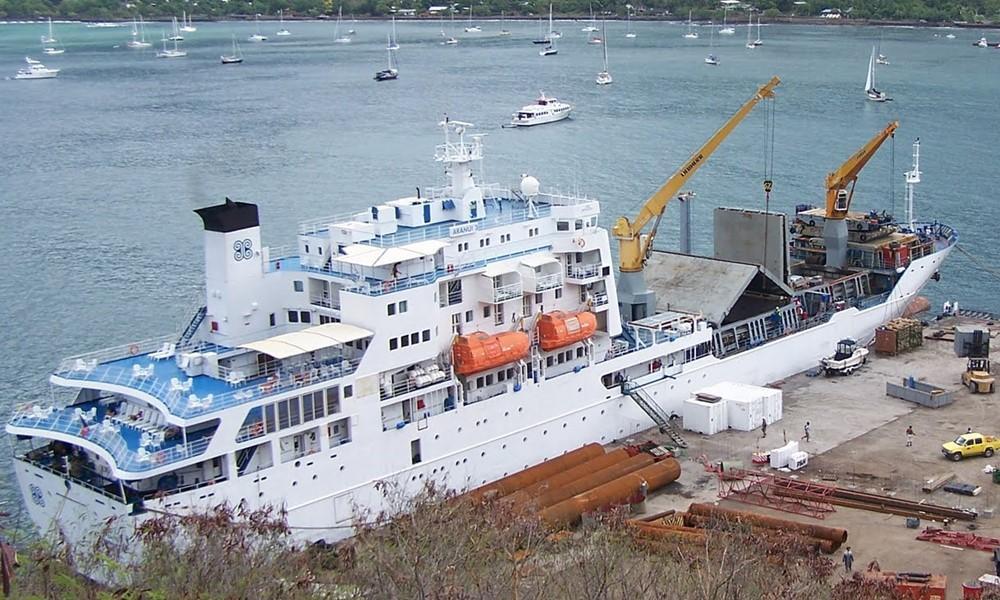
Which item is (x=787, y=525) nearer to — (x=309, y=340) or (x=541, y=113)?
(x=309, y=340)

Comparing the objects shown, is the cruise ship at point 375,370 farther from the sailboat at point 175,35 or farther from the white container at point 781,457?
the sailboat at point 175,35

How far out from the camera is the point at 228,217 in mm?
28500

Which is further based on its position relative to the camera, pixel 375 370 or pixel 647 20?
pixel 647 20

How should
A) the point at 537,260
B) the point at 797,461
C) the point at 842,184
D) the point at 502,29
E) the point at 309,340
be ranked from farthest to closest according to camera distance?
the point at 502,29 < the point at 842,184 < the point at 537,260 < the point at 797,461 < the point at 309,340

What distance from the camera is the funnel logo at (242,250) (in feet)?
94.9

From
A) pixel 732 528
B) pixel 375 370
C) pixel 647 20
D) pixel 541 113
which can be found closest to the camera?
pixel 732 528

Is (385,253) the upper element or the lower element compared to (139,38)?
lower

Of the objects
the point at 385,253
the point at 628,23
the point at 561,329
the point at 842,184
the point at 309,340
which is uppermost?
the point at 628,23

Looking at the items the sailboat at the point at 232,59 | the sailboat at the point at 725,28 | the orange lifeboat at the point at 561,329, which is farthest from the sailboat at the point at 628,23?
the orange lifeboat at the point at 561,329

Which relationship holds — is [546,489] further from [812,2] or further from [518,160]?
[812,2]

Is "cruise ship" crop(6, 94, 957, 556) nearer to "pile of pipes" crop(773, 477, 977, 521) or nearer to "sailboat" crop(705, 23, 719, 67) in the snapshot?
"pile of pipes" crop(773, 477, 977, 521)

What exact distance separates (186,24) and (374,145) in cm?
11923

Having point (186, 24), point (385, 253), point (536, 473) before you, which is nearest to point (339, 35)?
point (186, 24)

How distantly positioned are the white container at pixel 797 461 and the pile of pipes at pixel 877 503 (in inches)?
55.9
